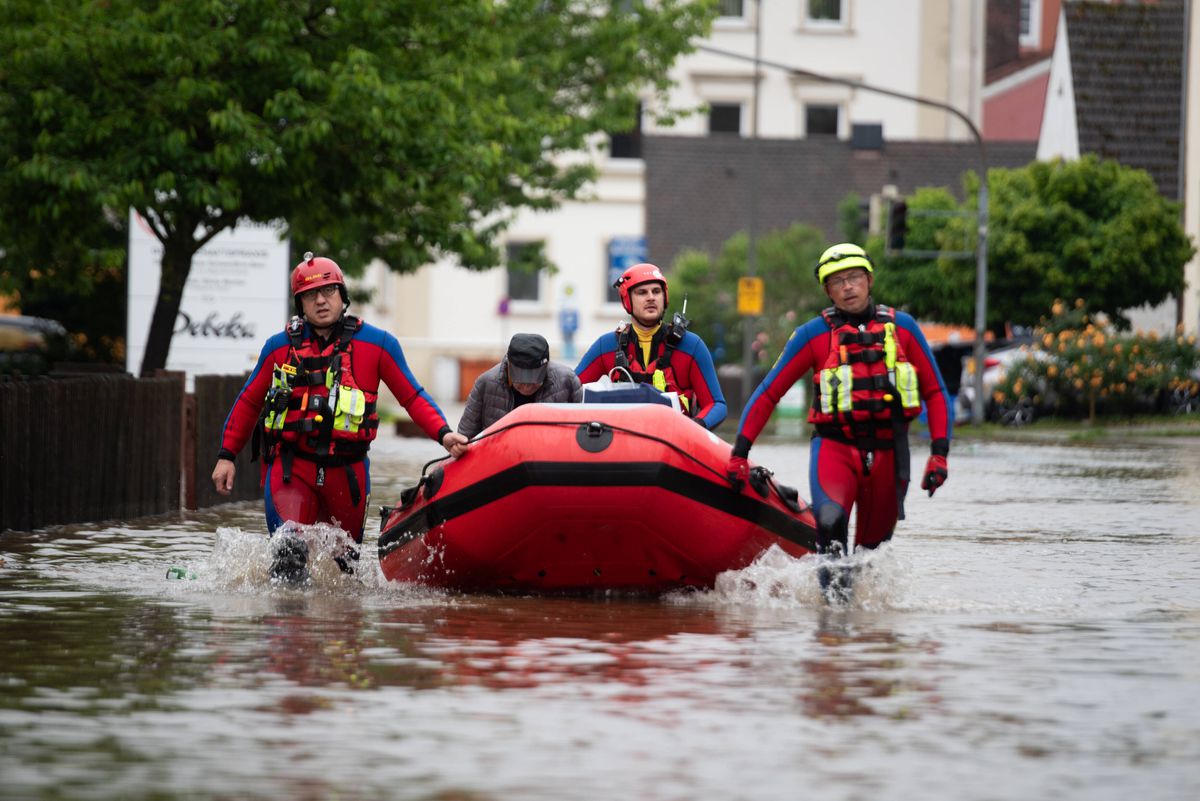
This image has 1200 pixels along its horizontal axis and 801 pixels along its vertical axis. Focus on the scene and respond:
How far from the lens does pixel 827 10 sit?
6969cm

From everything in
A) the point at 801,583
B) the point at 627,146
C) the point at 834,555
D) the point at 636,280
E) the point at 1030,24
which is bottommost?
the point at 801,583

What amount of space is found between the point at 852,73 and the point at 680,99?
15.8 feet

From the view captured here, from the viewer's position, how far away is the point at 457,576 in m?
12.3

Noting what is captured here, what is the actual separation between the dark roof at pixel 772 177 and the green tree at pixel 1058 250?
16435 mm

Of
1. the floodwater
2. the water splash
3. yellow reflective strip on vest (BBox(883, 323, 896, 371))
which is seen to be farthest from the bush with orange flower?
yellow reflective strip on vest (BBox(883, 323, 896, 371))

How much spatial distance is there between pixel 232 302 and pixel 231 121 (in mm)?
7021

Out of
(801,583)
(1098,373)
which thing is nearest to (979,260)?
(1098,373)

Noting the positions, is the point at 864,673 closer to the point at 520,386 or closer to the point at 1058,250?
the point at 520,386

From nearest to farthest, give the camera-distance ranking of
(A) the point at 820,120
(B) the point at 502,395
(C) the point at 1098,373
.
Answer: (B) the point at 502,395 → (C) the point at 1098,373 → (A) the point at 820,120

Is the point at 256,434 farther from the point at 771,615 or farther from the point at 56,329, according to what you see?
the point at 56,329

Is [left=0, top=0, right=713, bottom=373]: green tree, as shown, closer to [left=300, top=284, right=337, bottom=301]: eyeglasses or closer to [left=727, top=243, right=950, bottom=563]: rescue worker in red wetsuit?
[left=300, top=284, right=337, bottom=301]: eyeglasses

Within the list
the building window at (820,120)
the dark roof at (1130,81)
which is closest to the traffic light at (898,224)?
the dark roof at (1130,81)

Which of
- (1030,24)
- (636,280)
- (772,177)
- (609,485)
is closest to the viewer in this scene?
(609,485)

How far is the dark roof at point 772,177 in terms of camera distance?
63656 millimetres
